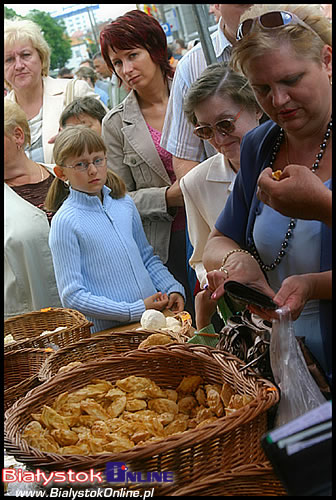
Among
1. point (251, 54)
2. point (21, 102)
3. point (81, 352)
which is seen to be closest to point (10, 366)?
point (81, 352)

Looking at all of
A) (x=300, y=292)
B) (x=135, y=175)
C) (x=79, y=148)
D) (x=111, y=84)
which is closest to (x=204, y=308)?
(x=300, y=292)

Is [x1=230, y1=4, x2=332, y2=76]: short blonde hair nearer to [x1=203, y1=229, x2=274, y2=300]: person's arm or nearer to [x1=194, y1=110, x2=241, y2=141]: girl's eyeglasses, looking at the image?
[x1=203, y1=229, x2=274, y2=300]: person's arm

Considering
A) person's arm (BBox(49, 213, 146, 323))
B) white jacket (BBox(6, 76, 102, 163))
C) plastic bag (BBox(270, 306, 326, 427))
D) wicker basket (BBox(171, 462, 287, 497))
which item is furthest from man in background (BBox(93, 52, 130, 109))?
wicker basket (BBox(171, 462, 287, 497))

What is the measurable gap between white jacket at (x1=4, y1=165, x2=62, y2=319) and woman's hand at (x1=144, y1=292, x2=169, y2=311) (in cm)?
58

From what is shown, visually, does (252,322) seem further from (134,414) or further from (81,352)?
(81,352)

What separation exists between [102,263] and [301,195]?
145 centimetres

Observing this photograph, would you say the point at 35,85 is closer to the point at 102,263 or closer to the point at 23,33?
the point at 23,33

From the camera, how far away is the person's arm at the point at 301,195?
38.0 inches

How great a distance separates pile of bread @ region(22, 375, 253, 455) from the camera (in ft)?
3.41

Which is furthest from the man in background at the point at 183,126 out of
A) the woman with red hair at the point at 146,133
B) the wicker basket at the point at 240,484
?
the wicker basket at the point at 240,484

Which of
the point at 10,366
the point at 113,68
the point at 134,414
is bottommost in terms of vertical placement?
the point at 10,366

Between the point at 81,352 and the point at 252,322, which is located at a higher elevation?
the point at 252,322

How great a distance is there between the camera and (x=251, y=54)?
1.15 m

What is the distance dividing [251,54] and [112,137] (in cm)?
158
